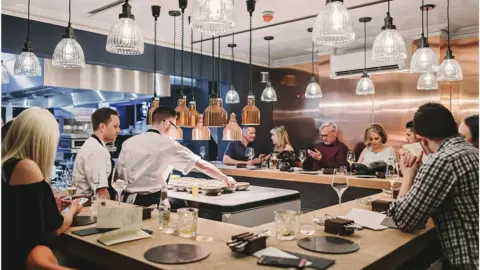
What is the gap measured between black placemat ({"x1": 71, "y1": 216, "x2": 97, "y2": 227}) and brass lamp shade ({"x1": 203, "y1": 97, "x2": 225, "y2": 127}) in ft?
5.30

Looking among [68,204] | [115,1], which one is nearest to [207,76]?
[115,1]

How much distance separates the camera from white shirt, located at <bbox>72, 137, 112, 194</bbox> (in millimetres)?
3016

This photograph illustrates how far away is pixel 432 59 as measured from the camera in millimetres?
3355

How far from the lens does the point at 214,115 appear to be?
3781 mm

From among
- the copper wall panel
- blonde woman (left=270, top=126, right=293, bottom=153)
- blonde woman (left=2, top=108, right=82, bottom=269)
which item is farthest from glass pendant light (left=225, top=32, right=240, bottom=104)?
blonde woman (left=2, top=108, right=82, bottom=269)

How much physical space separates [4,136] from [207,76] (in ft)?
15.3

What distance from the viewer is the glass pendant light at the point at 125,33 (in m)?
2.67

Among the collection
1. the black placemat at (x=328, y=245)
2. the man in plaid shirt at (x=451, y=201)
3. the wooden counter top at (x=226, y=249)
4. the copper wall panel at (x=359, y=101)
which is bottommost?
the wooden counter top at (x=226, y=249)

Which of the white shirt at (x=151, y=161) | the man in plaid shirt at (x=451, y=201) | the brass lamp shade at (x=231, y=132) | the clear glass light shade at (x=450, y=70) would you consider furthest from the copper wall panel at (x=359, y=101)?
the man in plaid shirt at (x=451, y=201)

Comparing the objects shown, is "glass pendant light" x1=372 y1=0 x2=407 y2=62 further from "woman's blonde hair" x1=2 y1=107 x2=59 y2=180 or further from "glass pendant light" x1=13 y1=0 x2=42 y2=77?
"glass pendant light" x1=13 y1=0 x2=42 y2=77

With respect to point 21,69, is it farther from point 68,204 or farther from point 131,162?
point 68,204

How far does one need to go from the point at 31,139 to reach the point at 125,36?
1041mm

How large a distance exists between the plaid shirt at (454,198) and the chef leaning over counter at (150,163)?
5.96 ft

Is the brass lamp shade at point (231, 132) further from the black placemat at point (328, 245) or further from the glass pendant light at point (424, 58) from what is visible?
the black placemat at point (328, 245)
